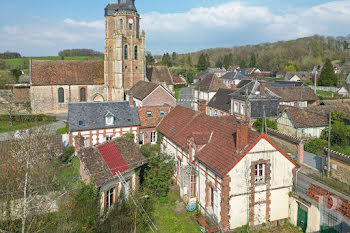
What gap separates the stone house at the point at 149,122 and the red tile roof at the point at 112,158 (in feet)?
36.5

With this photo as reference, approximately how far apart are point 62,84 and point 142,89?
679 inches

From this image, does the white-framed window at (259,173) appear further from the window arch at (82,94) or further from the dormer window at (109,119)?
the window arch at (82,94)

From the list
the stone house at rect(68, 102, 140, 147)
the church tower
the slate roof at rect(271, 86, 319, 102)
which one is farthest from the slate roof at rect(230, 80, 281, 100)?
the church tower

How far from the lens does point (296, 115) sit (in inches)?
1296

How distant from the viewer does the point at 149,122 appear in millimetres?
30750

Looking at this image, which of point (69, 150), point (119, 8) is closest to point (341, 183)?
point (69, 150)

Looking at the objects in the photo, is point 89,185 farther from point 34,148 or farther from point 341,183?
point 341,183

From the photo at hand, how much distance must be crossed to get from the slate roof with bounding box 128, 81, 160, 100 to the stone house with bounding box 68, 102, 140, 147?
11208mm

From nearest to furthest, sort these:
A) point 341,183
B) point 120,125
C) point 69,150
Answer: point 341,183, point 69,150, point 120,125

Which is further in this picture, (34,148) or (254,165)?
(254,165)

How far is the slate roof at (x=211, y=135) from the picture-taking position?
1645 centimetres

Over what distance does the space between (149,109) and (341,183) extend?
1963 cm

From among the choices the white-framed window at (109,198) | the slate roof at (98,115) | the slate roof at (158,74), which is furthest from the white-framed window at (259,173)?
the slate roof at (158,74)

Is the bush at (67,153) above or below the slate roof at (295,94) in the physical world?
below
